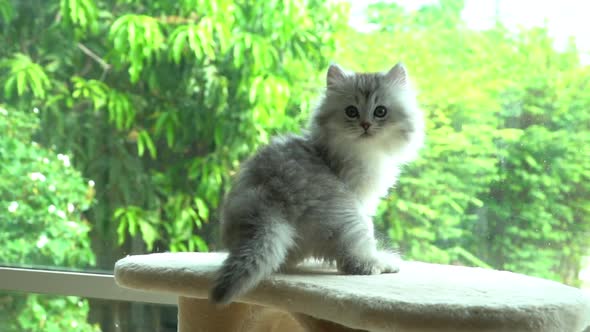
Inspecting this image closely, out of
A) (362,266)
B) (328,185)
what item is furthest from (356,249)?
(328,185)

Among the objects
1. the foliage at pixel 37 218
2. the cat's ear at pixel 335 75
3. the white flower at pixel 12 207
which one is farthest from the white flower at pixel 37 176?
the cat's ear at pixel 335 75

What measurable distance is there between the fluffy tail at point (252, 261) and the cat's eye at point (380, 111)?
0.32 metres

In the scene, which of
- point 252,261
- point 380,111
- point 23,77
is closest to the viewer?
point 252,261

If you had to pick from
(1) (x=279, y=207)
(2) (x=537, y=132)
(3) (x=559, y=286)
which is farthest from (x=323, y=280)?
(2) (x=537, y=132)

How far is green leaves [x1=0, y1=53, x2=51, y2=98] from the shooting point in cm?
237

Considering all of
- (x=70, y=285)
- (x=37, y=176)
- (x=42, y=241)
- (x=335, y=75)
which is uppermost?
(x=335, y=75)

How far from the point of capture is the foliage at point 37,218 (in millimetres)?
2338

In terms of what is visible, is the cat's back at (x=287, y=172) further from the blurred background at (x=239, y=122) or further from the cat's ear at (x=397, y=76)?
the blurred background at (x=239, y=122)

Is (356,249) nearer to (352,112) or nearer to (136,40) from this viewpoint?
(352,112)

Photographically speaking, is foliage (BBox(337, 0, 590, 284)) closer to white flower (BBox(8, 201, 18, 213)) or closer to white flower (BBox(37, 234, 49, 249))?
white flower (BBox(37, 234, 49, 249))

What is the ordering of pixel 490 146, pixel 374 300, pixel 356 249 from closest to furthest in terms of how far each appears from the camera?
pixel 374 300 → pixel 356 249 → pixel 490 146

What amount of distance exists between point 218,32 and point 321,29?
1.10 feet

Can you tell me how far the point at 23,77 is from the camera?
2.37 meters

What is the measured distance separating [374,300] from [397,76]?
1.94ft
